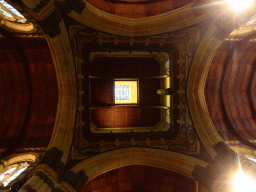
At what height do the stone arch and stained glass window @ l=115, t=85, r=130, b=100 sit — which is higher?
stained glass window @ l=115, t=85, r=130, b=100

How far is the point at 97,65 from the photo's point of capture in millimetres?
6664

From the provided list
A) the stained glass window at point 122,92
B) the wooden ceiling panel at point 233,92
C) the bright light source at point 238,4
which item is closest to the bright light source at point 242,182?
the wooden ceiling panel at point 233,92

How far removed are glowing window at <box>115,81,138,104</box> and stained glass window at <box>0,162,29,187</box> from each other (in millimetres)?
4154

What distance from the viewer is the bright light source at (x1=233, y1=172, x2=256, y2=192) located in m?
3.28

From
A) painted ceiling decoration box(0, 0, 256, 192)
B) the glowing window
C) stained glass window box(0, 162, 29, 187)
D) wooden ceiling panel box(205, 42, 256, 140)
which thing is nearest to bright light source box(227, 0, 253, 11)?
painted ceiling decoration box(0, 0, 256, 192)

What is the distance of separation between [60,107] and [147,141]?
287cm

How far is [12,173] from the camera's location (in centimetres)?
435

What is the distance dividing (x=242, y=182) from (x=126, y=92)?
5243 millimetres

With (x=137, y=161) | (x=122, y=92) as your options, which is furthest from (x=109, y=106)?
(x=137, y=161)

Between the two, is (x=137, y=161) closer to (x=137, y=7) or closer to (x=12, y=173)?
(x=12, y=173)

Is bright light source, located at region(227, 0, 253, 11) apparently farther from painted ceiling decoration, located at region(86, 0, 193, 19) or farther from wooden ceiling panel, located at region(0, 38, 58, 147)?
wooden ceiling panel, located at region(0, 38, 58, 147)

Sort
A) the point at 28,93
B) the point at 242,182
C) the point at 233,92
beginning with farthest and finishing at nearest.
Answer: the point at 233,92
the point at 28,93
the point at 242,182

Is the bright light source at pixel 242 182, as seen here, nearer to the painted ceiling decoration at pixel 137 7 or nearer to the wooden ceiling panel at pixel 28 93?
the painted ceiling decoration at pixel 137 7

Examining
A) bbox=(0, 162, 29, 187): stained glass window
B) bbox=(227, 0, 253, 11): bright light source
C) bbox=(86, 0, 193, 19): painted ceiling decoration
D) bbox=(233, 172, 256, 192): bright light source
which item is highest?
bbox=(86, 0, 193, 19): painted ceiling decoration
